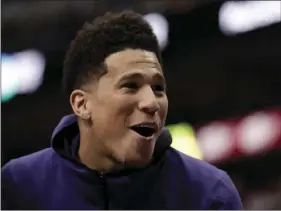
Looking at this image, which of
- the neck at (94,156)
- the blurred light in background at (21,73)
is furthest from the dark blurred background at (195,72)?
the neck at (94,156)

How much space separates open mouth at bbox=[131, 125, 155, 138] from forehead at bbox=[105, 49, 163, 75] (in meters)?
0.08

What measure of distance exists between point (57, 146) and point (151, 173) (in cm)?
15

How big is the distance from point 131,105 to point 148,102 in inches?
1.1

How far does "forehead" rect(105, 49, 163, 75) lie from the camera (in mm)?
702

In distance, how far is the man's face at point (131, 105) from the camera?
27.0 inches

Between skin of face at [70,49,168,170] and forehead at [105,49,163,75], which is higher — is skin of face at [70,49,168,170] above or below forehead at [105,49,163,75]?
below

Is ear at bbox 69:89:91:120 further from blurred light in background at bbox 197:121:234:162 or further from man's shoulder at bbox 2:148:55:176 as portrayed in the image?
blurred light in background at bbox 197:121:234:162

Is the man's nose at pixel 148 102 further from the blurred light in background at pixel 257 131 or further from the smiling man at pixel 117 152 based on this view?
the blurred light in background at pixel 257 131

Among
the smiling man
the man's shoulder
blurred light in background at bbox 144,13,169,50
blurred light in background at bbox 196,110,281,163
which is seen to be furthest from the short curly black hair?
blurred light in background at bbox 196,110,281,163

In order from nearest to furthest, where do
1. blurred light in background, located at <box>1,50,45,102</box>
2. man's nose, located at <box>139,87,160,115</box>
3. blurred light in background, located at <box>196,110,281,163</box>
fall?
man's nose, located at <box>139,87,160,115</box>, blurred light in background, located at <box>1,50,45,102</box>, blurred light in background, located at <box>196,110,281,163</box>

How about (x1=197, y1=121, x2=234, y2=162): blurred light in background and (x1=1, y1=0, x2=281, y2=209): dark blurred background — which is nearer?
(x1=1, y1=0, x2=281, y2=209): dark blurred background

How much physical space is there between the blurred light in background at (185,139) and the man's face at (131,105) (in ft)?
0.69

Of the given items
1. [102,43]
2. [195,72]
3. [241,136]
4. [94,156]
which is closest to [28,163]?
[94,156]

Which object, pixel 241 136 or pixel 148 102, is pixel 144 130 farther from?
pixel 241 136
